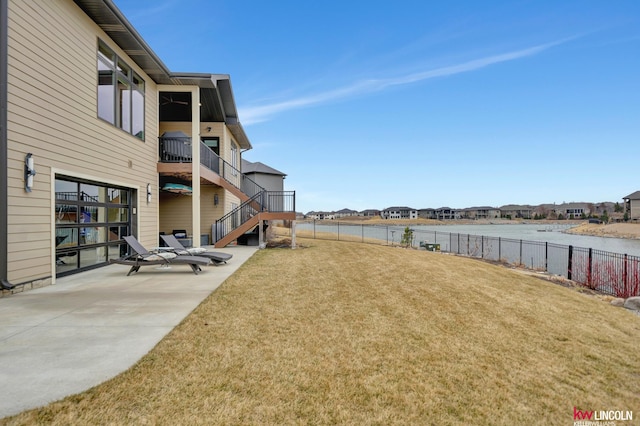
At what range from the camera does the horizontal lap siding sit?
20.1ft

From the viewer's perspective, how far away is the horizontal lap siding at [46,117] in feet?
20.1

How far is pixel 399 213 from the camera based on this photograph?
128500 mm

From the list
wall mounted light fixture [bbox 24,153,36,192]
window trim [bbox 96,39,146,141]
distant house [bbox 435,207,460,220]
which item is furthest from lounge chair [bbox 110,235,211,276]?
distant house [bbox 435,207,460,220]

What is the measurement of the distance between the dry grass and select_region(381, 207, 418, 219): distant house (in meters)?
121

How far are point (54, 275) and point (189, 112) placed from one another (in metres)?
10.3

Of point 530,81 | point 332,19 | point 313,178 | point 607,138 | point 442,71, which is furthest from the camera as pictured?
point 313,178

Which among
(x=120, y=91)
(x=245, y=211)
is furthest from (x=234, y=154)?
(x=120, y=91)

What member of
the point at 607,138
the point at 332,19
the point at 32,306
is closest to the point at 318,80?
the point at 332,19

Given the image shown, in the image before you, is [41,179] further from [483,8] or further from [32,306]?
[483,8]

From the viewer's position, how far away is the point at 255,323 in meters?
4.62

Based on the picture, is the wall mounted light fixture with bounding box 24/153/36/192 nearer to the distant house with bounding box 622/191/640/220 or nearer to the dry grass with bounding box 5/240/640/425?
the dry grass with bounding box 5/240/640/425

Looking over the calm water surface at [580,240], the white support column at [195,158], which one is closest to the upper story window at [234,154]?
Answer: the white support column at [195,158]

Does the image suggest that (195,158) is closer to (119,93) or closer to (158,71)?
(158,71)

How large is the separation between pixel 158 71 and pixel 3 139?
21.7 feet
